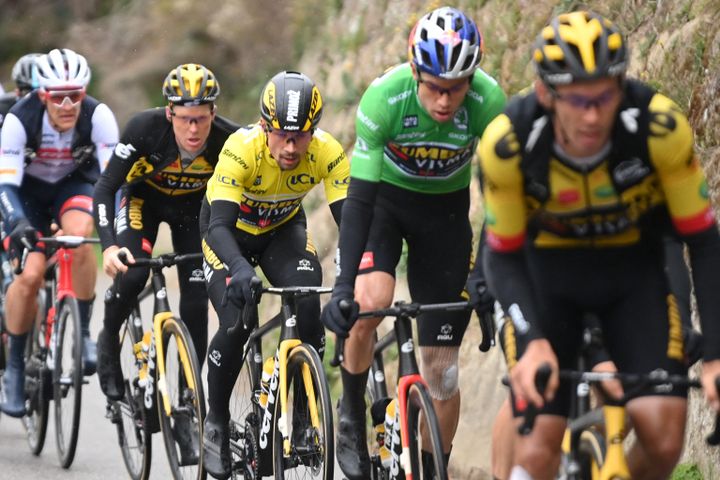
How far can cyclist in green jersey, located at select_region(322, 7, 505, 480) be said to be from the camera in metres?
5.75

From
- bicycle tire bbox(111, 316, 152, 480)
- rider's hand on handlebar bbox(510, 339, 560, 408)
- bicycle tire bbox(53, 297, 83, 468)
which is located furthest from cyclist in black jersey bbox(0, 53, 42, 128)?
rider's hand on handlebar bbox(510, 339, 560, 408)

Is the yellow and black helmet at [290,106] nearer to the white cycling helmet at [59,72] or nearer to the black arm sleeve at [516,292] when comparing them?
the black arm sleeve at [516,292]

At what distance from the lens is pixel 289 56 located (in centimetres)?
1830

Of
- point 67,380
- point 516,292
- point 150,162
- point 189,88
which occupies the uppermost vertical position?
point 189,88

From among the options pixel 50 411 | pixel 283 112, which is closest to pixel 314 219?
pixel 50 411

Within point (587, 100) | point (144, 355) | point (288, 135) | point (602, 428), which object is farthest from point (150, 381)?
point (587, 100)

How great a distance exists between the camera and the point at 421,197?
643 cm

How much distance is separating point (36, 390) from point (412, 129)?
413cm

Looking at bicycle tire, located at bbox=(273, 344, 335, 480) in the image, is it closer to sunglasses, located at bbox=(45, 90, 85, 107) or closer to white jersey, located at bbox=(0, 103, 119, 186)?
white jersey, located at bbox=(0, 103, 119, 186)

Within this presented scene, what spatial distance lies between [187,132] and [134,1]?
16813 millimetres

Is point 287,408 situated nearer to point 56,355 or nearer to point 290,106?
point 290,106

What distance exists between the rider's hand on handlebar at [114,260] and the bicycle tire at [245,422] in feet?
3.05

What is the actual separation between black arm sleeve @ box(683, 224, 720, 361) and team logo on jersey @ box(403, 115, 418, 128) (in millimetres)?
2000

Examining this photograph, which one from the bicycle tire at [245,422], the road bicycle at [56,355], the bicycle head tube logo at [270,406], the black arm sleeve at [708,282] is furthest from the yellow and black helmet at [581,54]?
the road bicycle at [56,355]
